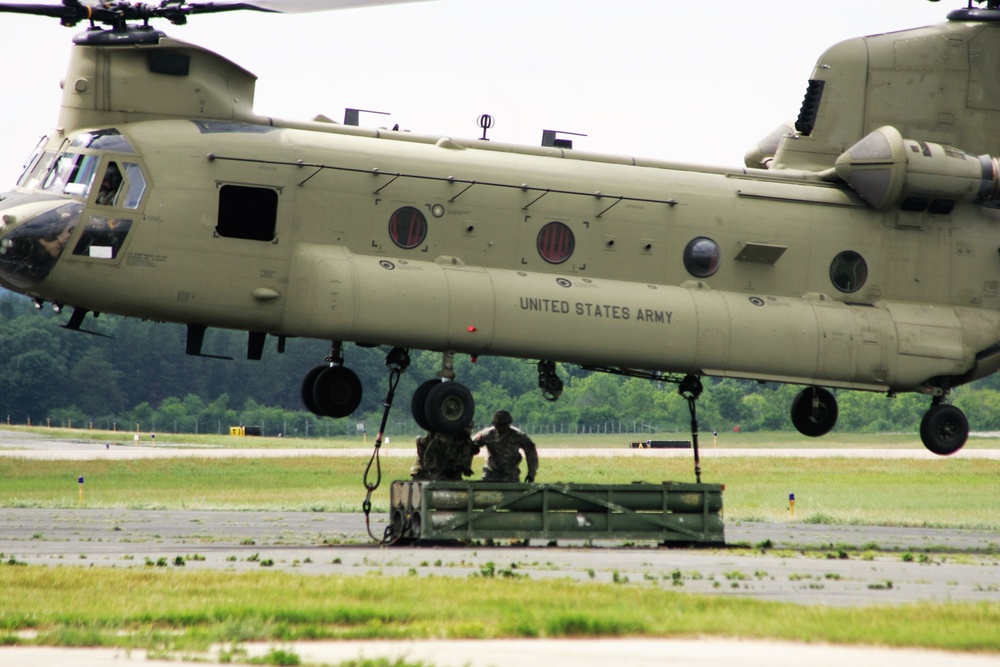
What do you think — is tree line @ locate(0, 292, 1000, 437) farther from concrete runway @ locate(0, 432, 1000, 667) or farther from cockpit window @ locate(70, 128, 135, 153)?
cockpit window @ locate(70, 128, 135, 153)

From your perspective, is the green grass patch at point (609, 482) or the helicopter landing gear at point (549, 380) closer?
the helicopter landing gear at point (549, 380)

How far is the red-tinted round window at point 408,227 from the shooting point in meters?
19.6

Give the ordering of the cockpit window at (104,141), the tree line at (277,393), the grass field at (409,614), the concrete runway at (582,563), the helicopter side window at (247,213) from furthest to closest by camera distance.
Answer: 1. the tree line at (277,393)
2. the helicopter side window at (247,213)
3. the cockpit window at (104,141)
4. the grass field at (409,614)
5. the concrete runway at (582,563)

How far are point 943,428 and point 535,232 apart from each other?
24.9 ft

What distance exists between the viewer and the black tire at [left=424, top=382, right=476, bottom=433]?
771 inches

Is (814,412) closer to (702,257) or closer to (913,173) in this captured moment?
(702,257)

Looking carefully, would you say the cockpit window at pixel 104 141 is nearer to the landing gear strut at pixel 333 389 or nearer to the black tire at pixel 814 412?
the landing gear strut at pixel 333 389

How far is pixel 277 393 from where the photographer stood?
95.3 m

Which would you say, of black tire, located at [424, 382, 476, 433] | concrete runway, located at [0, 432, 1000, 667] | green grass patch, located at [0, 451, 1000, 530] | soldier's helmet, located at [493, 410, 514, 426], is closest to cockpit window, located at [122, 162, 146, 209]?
concrete runway, located at [0, 432, 1000, 667]

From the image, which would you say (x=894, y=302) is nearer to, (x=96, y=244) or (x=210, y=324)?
(x=210, y=324)

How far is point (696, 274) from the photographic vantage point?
21203 millimetres

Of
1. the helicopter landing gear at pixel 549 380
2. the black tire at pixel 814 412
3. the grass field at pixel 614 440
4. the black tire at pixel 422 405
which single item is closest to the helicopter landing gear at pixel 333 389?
the black tire at pixel 422 405

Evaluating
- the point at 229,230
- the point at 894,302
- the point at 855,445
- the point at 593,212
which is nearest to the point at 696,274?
the point at 593,212

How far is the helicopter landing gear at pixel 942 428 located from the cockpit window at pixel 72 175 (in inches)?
524
